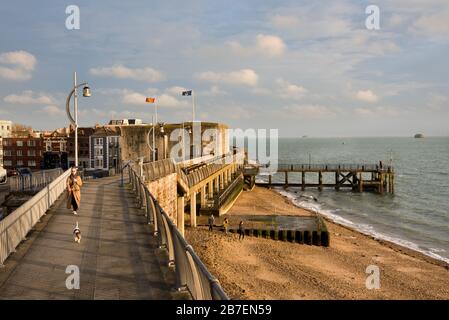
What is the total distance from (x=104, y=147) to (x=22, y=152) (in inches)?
929

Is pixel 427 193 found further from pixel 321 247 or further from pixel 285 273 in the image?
pixel 285 273

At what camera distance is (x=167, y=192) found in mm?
25062

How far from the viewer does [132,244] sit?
10.0 m

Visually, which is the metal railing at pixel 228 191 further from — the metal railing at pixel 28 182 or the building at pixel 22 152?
the building at pixel 22 152

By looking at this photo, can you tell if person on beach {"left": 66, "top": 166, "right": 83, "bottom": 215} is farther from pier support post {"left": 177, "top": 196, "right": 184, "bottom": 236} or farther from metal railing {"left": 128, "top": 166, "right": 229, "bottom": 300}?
pier support post {"left": 177, "top": 196, "right": 184, "bottom": 236}

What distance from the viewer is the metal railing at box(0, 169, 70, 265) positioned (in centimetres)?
873

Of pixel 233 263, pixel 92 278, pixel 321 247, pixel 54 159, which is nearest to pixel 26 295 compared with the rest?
pixel 92 278

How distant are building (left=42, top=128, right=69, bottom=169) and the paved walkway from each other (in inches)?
2540

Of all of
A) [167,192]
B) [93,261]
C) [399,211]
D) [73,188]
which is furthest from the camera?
[399,211]

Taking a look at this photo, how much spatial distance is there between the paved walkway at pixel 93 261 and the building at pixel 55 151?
212 ft

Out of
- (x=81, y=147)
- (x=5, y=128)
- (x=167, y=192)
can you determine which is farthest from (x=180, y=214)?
(x=5, y=128)

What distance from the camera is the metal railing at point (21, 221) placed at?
8725 millimetres

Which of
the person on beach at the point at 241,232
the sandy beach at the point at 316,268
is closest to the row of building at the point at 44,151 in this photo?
the person on beach at the point at 241,232

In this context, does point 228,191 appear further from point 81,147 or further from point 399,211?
point 81,147
